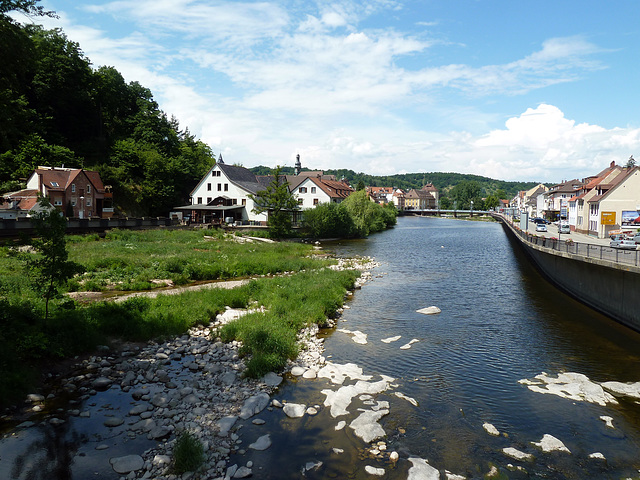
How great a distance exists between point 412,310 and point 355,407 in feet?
40.0

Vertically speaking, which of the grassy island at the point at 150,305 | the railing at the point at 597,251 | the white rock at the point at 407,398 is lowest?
the white rock at the point at 407,398

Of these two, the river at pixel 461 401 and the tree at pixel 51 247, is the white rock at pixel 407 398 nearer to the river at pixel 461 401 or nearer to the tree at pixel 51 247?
the river at pixel 461 401

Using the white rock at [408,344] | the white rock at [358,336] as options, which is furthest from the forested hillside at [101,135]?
the white rock at [408,344]

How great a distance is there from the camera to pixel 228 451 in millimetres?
9703

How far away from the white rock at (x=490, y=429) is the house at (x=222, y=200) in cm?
5913

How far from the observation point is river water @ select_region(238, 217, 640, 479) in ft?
32.1

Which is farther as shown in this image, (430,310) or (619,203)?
(619,203)

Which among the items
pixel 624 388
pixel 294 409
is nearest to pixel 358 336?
pixel 294 409

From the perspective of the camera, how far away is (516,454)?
10.1 m

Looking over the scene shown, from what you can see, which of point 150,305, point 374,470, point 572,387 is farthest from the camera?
point 150,305

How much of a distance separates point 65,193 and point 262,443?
178 ft

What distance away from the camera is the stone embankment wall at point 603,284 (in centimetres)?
1956

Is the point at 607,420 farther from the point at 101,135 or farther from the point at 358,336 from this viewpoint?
the point at 101,135

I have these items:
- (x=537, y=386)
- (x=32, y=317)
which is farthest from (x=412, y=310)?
(x=32, y=317)
